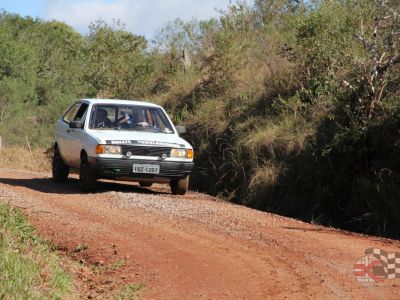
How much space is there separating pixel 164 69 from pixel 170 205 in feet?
45.3

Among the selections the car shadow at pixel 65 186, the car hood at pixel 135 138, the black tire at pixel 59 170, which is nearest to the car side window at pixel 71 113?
the black tire at pixel 59 170

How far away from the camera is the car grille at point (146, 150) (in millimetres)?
12828

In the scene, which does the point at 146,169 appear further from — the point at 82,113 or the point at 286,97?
the point at 286,97

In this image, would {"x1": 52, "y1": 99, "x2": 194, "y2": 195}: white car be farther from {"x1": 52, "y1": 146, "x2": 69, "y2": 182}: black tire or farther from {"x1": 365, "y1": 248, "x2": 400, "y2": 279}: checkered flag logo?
{"x1": 365, "y1": 248, "x2": 400, "y2": 279}: checkered flag logo

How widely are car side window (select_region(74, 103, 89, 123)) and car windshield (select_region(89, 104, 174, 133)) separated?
0.25m

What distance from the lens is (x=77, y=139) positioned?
13844mm

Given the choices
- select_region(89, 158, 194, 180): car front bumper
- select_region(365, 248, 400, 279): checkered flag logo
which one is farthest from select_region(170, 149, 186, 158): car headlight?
select_region(365, 248, 400, 279): checkered flag logo

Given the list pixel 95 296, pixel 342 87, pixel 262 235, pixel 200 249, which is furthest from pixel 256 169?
pixel 95 296

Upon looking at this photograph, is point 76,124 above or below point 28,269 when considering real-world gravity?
above

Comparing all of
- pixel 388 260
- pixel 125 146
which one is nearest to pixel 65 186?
pixel 125 146

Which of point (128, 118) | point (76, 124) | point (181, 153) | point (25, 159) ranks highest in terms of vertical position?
point (128, 118)

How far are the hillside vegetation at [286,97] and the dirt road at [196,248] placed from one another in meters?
1.67

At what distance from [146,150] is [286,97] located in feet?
15.6

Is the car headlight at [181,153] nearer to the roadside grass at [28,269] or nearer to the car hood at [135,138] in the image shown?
the car hood at [135,138]
